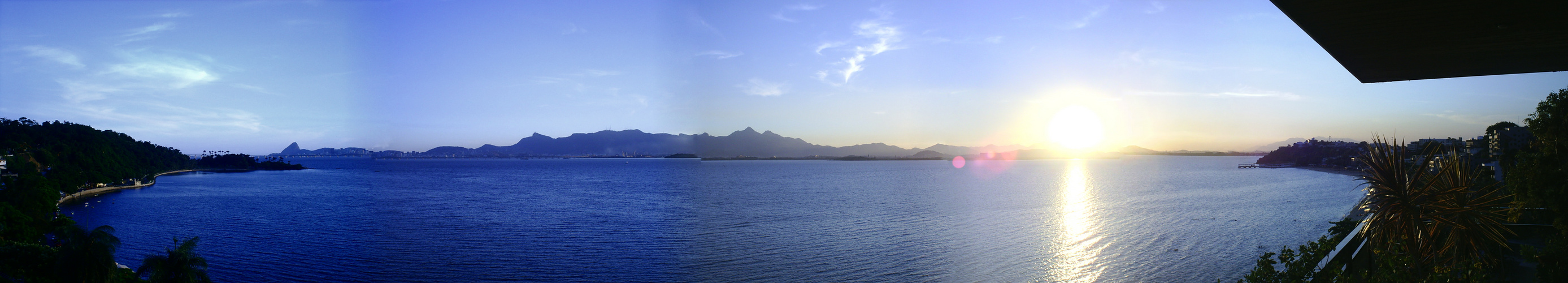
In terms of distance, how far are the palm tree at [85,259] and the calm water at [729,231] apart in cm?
551

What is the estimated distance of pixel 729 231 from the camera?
30.1 meters

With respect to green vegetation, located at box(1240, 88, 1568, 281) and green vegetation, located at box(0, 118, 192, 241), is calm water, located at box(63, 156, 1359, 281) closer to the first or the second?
green vegetation, located at box(0, 118, 192, 241)

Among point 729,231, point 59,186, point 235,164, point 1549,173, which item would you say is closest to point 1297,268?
point 1549,173

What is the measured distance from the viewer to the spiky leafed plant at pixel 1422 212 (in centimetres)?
746

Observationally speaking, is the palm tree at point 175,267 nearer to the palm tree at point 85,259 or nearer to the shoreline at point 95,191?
the palm tree at point 85,259

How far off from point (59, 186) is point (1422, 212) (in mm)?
75322

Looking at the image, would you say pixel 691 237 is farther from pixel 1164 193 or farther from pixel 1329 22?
pixel 1164 193

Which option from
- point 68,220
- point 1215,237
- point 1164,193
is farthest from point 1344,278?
point 1164,193

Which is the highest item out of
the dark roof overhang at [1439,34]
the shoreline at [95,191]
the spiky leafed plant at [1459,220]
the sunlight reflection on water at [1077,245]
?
the dark roof overhang at [1439,34]

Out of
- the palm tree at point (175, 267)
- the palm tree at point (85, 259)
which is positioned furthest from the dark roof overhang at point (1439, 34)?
the palm tree at point (85, 259)

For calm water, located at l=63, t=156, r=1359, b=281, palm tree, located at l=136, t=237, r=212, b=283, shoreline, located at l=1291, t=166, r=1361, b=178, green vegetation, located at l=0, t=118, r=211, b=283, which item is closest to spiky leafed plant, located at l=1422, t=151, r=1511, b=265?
calm water, located at l=63, t=156, r=1359, b=281

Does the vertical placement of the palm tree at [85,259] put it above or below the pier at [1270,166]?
below

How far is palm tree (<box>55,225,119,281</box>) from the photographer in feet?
51.4

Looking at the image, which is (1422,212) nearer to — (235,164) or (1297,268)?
(1297,268)
